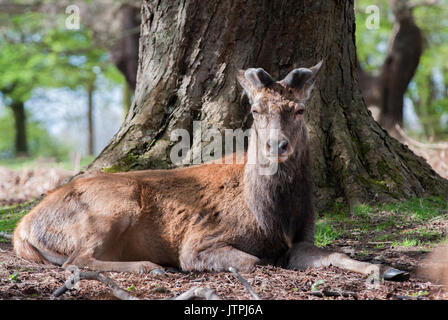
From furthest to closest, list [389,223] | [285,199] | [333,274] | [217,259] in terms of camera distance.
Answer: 1. [389,223]
2. [285,199]
3. [217,259]
4. [333,274]

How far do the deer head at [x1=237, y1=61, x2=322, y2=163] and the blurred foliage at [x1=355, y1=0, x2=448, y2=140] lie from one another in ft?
56.5

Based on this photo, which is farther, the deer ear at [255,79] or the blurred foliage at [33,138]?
the blurred foliage at [33,138]

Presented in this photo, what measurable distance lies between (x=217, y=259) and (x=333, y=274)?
52.6 inches

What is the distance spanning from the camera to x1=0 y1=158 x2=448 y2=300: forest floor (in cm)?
440

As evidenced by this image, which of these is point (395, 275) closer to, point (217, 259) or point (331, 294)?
point (331, 294)

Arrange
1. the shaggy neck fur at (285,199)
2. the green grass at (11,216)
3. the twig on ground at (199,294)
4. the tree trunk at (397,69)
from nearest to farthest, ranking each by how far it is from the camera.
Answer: the twig on ground at (199,294) < the shaggy neck fur at (285,199) < the green grass at (11,216) < the tree trunk at (397,69)

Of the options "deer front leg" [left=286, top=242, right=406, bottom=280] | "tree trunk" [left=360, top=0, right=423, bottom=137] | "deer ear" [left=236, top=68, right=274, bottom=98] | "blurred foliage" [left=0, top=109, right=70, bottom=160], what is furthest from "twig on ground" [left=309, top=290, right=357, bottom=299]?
"blurred foliage" [left=0, top=109, right=70, bottom=160]

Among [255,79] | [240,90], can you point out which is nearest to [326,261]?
[255,79]

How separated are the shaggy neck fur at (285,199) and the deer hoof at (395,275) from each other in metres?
1.31

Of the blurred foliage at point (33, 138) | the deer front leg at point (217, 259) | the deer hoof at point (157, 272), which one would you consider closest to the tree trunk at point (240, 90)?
the deer front leg at point (217, 259)

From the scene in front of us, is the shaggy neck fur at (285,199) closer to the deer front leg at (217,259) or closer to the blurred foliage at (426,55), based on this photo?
the deer front leg at (217,259)

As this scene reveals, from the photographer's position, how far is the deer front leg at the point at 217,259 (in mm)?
5547

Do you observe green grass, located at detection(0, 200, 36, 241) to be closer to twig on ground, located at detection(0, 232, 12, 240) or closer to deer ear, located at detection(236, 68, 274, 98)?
twig on ground, located at detection(0, 232, 12, 240)

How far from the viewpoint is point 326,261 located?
544 centimetres
